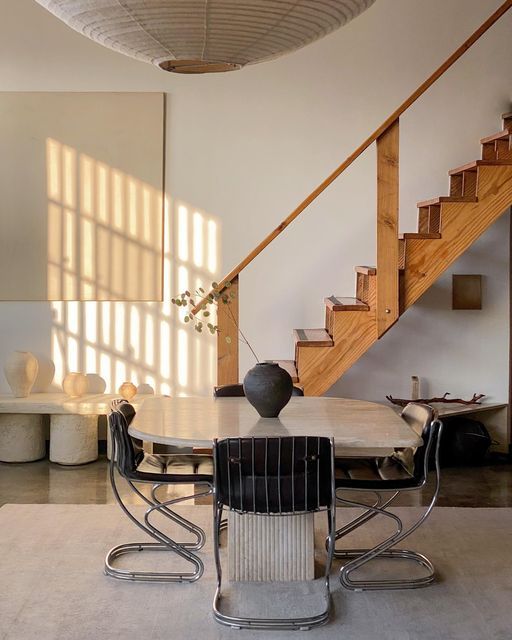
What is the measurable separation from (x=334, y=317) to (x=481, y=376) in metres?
1.88

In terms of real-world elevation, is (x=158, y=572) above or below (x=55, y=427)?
below

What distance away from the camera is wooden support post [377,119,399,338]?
6.17 meters

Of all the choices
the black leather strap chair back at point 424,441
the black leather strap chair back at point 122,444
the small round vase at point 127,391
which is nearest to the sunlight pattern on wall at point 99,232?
the small round vase at point 127,391

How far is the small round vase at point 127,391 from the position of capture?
741cm

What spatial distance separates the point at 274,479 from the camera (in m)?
3.96

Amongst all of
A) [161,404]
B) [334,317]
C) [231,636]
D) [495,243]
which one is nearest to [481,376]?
A: [495,243]

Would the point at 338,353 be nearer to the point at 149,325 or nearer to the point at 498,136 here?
the point at 149,325

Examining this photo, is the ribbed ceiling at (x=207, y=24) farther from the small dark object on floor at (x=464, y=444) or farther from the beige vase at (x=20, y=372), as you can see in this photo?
the small dark object on floor at (x=464, y=444)

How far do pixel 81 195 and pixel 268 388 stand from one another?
11.9 ft

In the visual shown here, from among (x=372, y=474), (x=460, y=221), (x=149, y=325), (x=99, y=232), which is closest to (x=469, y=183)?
(x=460, y=221)

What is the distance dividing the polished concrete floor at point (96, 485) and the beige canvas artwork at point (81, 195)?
1403 mm

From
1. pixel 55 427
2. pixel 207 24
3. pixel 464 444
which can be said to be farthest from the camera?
pixel 55 427

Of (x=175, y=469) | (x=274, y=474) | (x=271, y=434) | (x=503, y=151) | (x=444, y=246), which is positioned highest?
(x=503, y=151)

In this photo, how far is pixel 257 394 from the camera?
452cm
